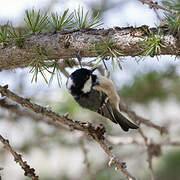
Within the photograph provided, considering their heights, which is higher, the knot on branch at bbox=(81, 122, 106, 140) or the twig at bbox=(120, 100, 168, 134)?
the twig at bbox=(120, 100, 168, 134)

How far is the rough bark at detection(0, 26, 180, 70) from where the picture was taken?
1.09 meters

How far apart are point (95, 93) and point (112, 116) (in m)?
0.15

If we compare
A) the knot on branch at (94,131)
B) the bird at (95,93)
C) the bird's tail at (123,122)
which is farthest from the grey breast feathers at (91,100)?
the knot on branch at (94,131)

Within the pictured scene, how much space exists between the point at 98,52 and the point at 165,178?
100 inches

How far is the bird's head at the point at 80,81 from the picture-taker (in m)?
1.31

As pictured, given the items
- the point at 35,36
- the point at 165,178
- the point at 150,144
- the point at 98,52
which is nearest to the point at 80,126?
the point at 98,52

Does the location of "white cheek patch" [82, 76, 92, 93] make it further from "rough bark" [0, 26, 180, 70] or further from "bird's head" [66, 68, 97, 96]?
"rough bark" [0, 26, 180, 70]

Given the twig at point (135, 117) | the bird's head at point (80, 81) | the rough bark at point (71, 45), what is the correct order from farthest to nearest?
the twig at point (135, 117)
the bird's head at point (80, 81)
the rough bark at point (71, 45)

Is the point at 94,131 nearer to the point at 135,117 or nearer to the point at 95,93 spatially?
the point at 95,93

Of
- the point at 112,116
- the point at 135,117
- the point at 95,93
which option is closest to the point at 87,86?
the point at 95,93

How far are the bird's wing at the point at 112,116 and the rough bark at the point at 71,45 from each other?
0.34 m

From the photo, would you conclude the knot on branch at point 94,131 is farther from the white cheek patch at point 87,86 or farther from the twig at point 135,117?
the twig at point 135,117

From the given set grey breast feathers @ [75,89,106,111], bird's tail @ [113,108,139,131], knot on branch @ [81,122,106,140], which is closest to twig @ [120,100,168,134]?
bird's tail @ [113,108,139,131]

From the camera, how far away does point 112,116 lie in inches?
57.6
